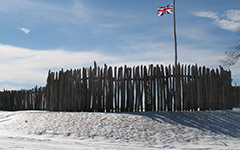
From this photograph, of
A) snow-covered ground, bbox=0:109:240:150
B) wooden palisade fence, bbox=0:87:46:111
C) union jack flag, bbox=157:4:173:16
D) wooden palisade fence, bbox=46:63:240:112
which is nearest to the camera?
snow-covered ground, bbox=0:109:240:150

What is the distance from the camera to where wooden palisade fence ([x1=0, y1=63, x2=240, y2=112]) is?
1081cm

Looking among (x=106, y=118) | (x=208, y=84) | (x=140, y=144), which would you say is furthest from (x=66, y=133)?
(x=208, y=84)

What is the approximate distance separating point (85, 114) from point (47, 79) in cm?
412

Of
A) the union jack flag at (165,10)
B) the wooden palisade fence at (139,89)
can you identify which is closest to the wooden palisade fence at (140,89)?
the wooden palisade fence at (139,89)

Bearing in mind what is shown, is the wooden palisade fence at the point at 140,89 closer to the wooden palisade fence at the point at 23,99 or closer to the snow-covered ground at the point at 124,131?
the snow-covered ground at the point at 124,131

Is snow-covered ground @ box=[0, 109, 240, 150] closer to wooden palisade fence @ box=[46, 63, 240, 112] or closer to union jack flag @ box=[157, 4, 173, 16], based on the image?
wooden palisade fence @ box=[46, 63, 240, 112]

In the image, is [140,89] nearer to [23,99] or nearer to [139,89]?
[139,89]

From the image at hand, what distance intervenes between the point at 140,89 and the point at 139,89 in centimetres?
5

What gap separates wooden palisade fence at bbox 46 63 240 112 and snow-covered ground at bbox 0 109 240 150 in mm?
769

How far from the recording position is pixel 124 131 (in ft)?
27.2

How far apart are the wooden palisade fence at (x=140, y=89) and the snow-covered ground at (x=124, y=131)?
2.52ft

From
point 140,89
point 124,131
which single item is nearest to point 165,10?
point 140,89

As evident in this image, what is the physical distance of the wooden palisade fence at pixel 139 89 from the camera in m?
10.8

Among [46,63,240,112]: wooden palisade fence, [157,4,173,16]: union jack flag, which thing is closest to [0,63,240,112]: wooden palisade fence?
[46,63,240,112]: wooden palisade fence
